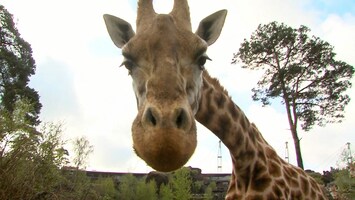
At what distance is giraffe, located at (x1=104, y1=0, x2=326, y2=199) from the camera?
7.79ft

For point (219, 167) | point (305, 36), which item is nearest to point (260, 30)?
point (305, 36)

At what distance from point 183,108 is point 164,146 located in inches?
11.4

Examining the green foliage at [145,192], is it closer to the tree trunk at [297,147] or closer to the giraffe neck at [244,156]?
the giraffe neck at [244,156]

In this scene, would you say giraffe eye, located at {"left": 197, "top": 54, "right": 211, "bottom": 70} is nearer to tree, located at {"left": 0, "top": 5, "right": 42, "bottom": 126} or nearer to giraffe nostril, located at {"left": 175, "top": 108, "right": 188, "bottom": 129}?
giraffe nostril, located at {"left": 175, "top": 108, "right": 188, "bottom": 129}

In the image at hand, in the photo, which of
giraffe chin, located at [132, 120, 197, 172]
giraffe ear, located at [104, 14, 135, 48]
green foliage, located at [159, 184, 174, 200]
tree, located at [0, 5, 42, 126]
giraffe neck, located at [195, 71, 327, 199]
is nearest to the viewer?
giraffe chin, located at [132, 120, 197, 172]

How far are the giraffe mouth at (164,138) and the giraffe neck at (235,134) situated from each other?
5.93ft

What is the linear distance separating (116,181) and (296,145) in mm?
13618

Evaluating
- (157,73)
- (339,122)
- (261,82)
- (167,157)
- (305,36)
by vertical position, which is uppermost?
(305,36)

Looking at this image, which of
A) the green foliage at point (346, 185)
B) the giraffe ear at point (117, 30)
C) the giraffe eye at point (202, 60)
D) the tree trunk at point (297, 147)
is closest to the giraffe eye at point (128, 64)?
the giraffe eye at point (202, 60)

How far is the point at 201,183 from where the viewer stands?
1725 cm

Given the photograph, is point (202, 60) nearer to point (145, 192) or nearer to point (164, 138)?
point (164, 138)

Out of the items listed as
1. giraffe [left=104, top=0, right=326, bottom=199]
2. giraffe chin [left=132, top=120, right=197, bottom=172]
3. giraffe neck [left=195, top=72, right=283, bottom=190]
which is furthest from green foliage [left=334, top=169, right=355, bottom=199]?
giraffe chin [left=132, top=120, right=197, bottom=172]

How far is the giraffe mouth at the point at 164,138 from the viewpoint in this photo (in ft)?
7.56

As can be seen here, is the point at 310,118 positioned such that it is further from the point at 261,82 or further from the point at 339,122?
the point at 261,82
